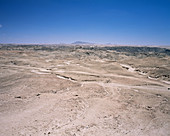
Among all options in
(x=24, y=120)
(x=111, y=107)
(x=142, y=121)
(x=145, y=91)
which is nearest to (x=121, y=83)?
(x=145, y=91)

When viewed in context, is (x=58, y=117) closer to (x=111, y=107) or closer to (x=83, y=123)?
(x=83, y=123)

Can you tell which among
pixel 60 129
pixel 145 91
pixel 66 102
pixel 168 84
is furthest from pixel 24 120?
pixel 168 84

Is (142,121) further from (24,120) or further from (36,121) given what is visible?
(24,120)

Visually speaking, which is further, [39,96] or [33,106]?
[39,96]

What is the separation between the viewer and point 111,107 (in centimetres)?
2052

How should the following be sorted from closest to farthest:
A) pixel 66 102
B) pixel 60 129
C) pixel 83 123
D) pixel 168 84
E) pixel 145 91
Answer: pixel 60 129
pixel 83 123
pixel 66 102
pixel 145 91
pixel 168 84

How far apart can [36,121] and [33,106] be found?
4.34m

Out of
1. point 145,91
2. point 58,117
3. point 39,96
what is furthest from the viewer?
point 145,91

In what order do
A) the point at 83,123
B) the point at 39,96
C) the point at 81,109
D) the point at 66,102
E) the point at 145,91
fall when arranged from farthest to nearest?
the point at 145,91
the point at 39,96
the point at 66,102
the point at 81,109
the point at 83,123

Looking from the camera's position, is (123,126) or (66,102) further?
(66,102)

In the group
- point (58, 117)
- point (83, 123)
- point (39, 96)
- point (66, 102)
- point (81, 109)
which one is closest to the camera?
point (83, 123)

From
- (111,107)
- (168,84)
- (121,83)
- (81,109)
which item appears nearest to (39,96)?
(81,109)

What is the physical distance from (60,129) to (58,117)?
251 centimetres

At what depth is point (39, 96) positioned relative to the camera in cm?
2408
